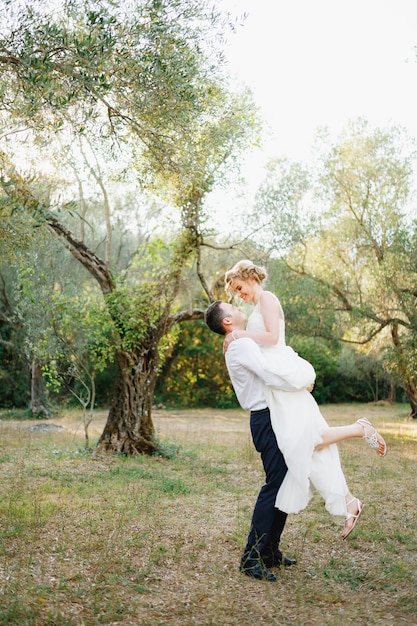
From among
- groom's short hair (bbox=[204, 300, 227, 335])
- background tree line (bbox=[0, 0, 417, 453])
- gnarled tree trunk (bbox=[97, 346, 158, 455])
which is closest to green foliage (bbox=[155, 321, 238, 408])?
background tree line (bbox=[0, 0, 417, 453])

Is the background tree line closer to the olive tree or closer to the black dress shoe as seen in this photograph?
the olive tree

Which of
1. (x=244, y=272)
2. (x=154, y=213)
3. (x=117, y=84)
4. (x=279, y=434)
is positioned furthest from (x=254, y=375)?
(x=154, y=213)

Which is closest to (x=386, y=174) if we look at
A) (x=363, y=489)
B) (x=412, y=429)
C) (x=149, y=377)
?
(x=412, y=429)

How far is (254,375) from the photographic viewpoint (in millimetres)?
4684

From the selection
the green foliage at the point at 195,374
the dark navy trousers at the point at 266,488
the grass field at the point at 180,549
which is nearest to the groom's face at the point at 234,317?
the dark navy trousers at the point at 266,488

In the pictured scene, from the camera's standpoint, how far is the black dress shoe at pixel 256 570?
450 centimetres

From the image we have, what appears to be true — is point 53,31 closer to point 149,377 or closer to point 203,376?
point 149,377

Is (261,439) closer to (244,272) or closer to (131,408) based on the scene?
(244,272)

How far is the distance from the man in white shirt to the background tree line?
1.88m

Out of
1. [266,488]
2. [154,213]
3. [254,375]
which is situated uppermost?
[154,213]

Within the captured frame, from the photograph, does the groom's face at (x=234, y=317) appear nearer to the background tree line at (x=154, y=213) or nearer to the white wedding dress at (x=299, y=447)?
the white wedding dress at (x=299, y=447)

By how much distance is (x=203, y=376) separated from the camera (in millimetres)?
26781

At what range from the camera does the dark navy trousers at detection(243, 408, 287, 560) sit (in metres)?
4.58

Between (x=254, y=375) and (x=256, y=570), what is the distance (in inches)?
54.9
